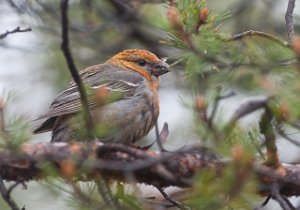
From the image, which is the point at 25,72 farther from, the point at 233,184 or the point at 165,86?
the point at 233,184

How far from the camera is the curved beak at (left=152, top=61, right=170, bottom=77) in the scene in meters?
6.00

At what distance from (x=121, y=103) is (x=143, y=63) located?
0.76 m

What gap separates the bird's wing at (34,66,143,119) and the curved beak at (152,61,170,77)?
0.17 meters

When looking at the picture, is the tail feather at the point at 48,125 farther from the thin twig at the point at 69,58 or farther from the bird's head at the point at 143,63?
the thin twig at the point at 69,58

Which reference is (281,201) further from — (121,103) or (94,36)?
(94,36)

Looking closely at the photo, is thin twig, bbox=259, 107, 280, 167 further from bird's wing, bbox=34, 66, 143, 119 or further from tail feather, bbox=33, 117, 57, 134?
tail feather, bbox=33, 117, 57, 134

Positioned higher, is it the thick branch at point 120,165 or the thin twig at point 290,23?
the thin twig at point 290,23

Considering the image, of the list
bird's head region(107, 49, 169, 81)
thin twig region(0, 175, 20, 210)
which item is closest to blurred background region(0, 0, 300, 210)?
bird's head region(107, 49, 169, 81)

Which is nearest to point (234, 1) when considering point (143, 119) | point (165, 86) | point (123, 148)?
point (165, 86)

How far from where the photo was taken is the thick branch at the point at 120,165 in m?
3.55

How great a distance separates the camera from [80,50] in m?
8.31

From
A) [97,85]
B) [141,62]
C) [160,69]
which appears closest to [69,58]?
[97,85]

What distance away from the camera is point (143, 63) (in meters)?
6.15

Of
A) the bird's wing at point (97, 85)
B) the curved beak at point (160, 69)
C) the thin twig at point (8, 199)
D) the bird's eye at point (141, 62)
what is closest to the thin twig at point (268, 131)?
the thin twig at point (8, 199)
